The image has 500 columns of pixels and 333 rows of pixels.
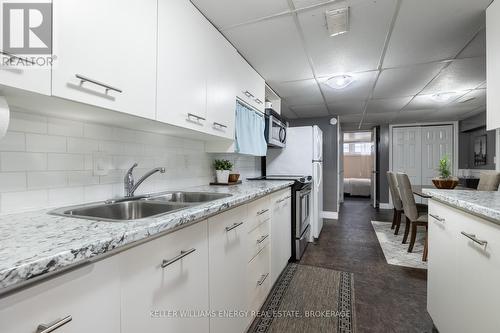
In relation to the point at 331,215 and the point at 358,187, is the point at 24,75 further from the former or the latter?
the point at 358,187

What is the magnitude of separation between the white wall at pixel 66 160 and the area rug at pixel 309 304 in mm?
1236

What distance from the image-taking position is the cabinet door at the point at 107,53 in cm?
80

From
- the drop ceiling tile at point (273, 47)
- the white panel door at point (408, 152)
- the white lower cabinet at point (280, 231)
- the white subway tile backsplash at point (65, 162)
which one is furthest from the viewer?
the white panel door at point (408, 152)

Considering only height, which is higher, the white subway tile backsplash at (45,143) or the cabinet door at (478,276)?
the white subway tile backsplash at (45,143)

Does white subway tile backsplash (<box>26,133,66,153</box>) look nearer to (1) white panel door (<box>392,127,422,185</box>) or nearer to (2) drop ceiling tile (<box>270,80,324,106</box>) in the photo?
(2) drop ceiling tile (<box>270,80,324,106</box>)

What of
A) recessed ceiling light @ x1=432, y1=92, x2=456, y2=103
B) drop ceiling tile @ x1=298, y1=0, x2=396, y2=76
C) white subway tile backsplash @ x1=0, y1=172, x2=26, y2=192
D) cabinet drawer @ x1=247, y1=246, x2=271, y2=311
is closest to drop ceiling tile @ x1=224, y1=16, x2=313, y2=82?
drop ceiling tile @ x1=298, y1=0, x2=396, y2=76

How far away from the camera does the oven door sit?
109 inches

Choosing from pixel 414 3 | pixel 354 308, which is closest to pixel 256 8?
pixel 414 3

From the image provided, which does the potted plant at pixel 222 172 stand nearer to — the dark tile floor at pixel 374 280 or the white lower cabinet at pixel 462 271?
the dark tile floor at pixel 374 280

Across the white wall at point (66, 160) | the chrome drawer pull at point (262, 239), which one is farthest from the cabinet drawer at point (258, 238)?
the white wall at point (66, 160)

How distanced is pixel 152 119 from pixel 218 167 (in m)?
1.21

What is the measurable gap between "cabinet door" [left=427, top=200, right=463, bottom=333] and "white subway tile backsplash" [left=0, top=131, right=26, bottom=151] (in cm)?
203

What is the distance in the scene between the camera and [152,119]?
3.84 ft

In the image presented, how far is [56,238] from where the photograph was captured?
0.62 m
